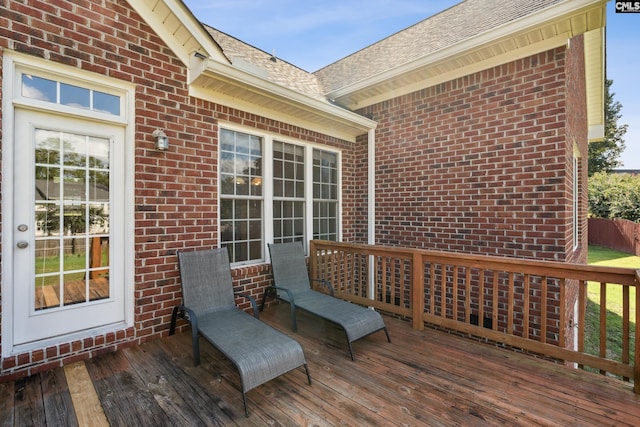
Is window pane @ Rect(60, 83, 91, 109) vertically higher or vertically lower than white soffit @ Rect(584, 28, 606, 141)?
lower

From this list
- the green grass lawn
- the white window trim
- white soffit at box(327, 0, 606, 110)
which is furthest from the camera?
the green grass lawn

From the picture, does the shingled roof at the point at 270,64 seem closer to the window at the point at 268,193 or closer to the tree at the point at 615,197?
the window at the point at 268,193

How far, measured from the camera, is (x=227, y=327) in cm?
287

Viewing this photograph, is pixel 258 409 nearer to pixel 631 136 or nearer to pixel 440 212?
pixel 440 212

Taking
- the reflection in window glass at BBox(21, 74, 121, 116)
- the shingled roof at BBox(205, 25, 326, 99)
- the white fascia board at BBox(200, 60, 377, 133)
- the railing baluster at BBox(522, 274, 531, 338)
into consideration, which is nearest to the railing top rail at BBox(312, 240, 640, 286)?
the railing baluster at BBox(522, 274, 531, 338)

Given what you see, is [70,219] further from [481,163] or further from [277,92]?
[481,163]

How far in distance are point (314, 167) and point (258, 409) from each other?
3842 mm

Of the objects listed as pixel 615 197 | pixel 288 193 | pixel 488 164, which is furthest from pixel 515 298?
pixel 615 197

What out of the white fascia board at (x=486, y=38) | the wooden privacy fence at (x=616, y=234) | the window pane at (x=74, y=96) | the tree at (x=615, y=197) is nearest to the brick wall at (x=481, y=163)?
the white fascia board at (x=486, y=38)

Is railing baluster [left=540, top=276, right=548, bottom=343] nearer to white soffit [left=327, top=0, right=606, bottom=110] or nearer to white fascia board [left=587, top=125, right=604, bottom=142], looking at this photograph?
white soffit [left=327, top=0, right=606, bottom=110]

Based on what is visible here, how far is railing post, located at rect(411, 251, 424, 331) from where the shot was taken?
3598mm

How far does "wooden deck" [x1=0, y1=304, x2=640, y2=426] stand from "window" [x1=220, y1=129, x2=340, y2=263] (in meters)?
1.70

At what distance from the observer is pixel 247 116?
4152mm

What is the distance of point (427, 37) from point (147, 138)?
205 inches
